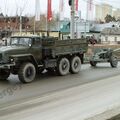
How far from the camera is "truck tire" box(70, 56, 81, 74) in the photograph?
67.1 ft

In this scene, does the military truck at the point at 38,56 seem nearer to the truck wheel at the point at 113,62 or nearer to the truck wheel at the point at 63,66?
the truck wheel at the point at 63,66

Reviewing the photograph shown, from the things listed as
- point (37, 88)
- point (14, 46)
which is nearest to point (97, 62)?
point (14, 46)

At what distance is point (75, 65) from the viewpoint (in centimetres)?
2078

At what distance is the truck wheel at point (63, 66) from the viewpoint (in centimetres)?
1939

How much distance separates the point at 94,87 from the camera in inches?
619

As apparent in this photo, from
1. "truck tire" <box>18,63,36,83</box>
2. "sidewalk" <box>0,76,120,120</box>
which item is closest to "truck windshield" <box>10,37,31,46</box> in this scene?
"truck tire" <box>18,63,36,83</box>

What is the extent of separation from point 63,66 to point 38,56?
186 centimetres

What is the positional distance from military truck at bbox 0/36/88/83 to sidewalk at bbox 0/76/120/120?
281 centimetres

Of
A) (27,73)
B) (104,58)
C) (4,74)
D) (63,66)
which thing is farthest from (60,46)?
(104,58)

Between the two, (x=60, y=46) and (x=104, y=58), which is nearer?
(x=60, y=46)

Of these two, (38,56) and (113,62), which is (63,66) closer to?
(38,56)

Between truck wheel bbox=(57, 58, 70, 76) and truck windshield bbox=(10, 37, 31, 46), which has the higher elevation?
truck windshield bbox=(10, 37, 31, 46)

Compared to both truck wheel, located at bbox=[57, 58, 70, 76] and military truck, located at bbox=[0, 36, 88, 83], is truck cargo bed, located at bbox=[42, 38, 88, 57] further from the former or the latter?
truck wheel, located at bbox=[57, 58, 70, 76]

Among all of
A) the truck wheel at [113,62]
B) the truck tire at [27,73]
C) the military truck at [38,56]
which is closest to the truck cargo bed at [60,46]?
the military truck at [38,56]
